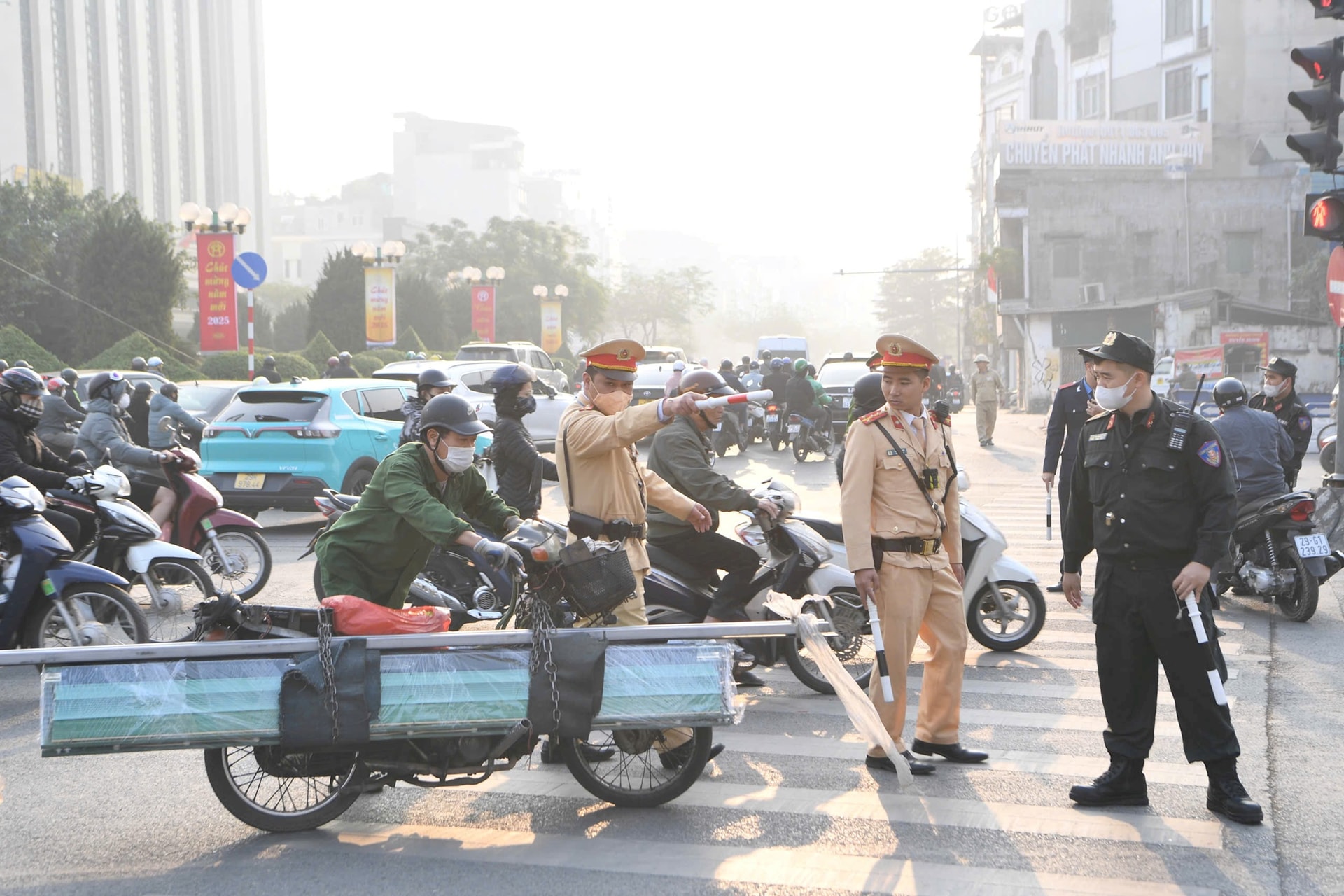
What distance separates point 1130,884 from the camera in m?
4.16

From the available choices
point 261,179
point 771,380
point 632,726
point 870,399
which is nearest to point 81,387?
point 771,380

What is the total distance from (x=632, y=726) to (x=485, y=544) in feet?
2.73

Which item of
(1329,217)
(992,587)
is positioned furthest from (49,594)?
(1329,217)

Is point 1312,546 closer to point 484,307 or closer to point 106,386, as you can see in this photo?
point 106,386

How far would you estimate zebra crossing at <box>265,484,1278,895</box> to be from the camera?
426 centimetres

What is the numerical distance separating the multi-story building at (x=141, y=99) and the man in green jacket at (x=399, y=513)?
58.8 metres

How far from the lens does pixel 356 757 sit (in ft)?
15.2

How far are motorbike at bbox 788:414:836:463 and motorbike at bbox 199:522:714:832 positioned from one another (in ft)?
55.4

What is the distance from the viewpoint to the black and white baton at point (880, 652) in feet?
16.8

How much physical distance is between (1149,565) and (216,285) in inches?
849

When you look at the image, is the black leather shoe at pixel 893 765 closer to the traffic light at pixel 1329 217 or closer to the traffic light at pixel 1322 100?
the traffic light at pixel 1322 100

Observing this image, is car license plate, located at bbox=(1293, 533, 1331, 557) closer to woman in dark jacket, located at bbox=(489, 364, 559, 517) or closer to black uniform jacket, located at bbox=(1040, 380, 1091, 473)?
black uniform jacket, located at bbox=(1040, 380, 1091, 473)

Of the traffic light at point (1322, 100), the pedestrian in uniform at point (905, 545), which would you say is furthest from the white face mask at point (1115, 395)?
the traffic light at point (1322, 100)

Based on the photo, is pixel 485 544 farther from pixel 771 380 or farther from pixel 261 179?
pixel 261 179
